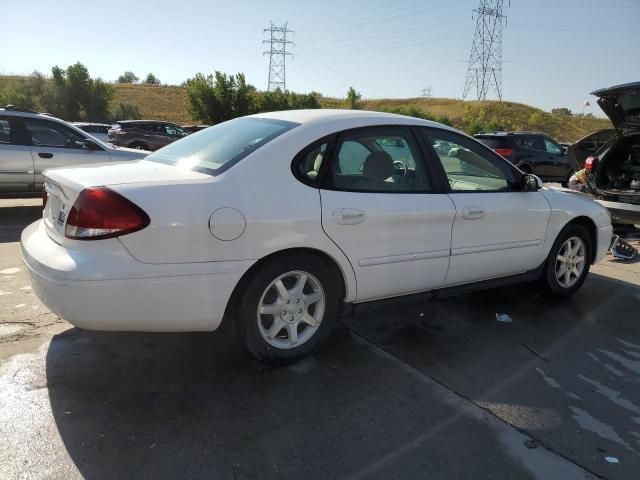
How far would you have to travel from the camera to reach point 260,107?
48.1 meters

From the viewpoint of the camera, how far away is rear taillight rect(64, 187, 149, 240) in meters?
2.81

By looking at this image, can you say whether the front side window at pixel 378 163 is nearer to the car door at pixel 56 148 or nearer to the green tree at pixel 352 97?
the car door at pixel 56 148

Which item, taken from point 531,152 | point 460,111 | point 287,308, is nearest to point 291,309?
point 287,308

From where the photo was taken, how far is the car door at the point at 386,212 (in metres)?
3.42

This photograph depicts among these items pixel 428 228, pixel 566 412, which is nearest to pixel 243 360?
pixel 428 228

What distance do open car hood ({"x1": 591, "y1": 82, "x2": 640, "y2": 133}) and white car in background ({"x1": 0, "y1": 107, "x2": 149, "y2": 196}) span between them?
6823 millimetres

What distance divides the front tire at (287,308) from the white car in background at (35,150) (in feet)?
19.6

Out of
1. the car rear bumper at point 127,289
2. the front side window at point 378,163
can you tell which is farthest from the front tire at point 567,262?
the car rear bumper at point 127,289

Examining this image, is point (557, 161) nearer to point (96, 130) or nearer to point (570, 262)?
point (570, 262)

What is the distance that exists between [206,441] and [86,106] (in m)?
56.0

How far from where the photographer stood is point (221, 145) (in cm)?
358

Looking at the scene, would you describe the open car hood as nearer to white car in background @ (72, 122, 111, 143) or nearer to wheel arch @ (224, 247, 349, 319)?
wheel arch @ (224, 247, 349, 319)

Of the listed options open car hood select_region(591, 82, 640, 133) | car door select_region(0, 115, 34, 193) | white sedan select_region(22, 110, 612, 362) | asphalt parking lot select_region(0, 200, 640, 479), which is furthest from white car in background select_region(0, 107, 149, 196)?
open car hood select_region(591, 82, 640, 133)

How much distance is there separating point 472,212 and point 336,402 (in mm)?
1817
